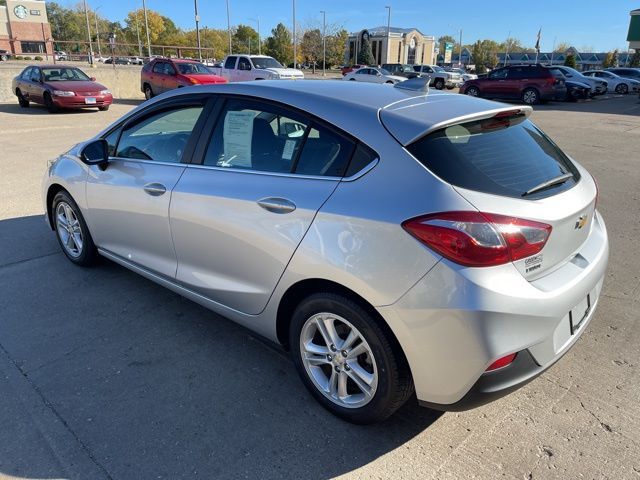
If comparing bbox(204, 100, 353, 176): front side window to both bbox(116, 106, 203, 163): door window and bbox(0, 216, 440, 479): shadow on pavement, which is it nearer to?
bbox(116, 106, 203, 163): door window

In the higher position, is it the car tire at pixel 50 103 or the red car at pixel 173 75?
the red car at pixel 173 75

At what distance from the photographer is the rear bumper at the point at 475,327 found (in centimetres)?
203

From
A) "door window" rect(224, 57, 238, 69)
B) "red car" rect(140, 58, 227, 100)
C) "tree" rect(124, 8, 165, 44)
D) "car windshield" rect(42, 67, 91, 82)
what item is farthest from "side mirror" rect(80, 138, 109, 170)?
"tree" rect(124, 8, 165, 44)

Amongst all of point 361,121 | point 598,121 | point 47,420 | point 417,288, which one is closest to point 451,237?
point 417,288

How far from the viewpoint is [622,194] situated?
7.17m

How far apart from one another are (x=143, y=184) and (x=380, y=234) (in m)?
1.96

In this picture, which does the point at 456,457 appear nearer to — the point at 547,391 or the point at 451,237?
the point at 547,391

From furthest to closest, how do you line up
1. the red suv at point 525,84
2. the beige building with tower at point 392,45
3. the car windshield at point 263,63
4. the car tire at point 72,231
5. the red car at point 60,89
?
the beige building with tower at point 392,45 → the car windshield at point 263,63 → the red suv at point 525,84 → the red car at point 60,89 → the car tire at point 72,231

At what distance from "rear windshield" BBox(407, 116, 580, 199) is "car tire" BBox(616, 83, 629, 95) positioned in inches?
1433

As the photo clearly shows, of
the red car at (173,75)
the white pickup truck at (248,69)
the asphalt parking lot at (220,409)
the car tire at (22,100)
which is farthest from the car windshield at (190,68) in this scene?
the asphalt parking lot at (220,409)

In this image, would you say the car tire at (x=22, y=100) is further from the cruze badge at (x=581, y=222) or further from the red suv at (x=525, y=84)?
the cruze badge at (x=581, y=222)

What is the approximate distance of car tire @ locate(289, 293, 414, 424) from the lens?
2301 mm

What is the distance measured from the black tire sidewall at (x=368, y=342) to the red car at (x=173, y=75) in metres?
17.5

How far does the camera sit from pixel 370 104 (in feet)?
8.58
